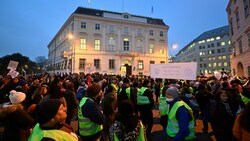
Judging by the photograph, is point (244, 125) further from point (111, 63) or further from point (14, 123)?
point (111, 63)

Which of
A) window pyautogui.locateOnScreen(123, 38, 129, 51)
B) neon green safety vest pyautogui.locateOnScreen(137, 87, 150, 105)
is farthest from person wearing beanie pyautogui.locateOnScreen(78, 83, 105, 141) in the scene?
window pyautogui.locateOnScreen(123, 38, 129, 51)

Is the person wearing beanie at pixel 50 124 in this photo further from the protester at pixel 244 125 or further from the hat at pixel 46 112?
the protester at pixel 244 125

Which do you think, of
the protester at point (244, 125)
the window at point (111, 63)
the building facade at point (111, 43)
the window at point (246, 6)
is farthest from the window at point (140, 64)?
the protester at point (244, 125)

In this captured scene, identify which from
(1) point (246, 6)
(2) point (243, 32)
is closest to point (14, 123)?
(1) point (246, 6)

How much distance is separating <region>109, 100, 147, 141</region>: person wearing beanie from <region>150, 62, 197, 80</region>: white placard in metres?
5.51

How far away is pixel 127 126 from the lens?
229cm

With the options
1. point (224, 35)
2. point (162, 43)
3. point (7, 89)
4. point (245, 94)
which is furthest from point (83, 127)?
point (224, 35)

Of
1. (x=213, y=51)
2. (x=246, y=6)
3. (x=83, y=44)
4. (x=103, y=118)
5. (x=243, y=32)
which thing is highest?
(x=213, y=51)

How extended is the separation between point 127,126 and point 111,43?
117 ft

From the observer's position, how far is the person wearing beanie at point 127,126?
7.48 feet

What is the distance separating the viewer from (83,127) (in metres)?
3.40

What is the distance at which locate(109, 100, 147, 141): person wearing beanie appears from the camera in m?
2.28

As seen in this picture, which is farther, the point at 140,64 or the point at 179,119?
the point at 140,64

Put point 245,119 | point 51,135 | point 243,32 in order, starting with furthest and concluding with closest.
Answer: point 243,32 → point 245,119 → point 51,135
